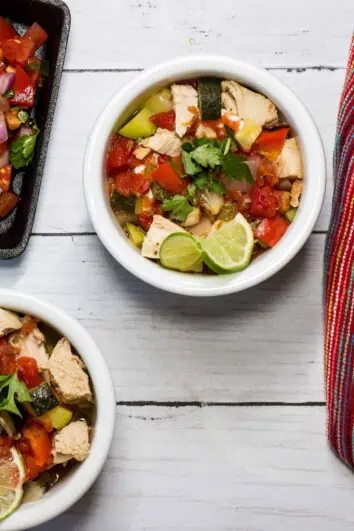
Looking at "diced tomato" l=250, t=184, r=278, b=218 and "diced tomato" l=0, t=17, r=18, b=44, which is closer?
"diced tomato" l=250, t=184, r=278, b=218

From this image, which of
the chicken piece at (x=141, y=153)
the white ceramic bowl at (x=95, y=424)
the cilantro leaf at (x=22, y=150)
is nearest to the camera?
the white ceramic bowl at (x=95, y=424)

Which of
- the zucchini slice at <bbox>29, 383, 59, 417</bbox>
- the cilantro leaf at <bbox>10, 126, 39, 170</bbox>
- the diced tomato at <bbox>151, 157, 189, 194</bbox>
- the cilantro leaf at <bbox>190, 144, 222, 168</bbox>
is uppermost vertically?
the cilantro leaf at <bbox>190, 144, 222, 168</bbox>

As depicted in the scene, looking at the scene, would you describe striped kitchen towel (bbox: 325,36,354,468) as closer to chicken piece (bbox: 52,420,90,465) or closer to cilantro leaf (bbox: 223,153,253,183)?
cilantro leaf (bbox: 223,153,253,183)

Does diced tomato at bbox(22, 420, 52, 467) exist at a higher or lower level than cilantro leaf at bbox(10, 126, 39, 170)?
lower

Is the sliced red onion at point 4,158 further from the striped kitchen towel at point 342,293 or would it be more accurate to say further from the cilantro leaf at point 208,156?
the striped kitchen towel at point 342,293

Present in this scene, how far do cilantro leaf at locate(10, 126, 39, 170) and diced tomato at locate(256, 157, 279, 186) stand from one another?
1.53 ft

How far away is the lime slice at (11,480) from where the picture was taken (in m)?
1.51

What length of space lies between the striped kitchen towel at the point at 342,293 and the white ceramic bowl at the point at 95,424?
0.47 meters

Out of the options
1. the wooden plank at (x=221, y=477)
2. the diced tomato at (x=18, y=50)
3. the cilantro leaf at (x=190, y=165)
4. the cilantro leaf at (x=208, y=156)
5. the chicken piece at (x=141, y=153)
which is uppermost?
the diced tomato at (x=18, y=50)

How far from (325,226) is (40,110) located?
631mm

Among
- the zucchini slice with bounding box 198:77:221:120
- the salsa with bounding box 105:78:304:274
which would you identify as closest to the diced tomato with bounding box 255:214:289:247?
the salsa with bounding box 105:78:304:274

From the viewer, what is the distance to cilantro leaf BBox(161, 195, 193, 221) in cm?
158

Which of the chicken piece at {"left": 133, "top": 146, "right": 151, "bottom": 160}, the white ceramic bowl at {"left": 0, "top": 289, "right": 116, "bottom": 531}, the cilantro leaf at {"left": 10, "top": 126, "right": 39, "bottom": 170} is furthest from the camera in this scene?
the cilantro leaf at {"left": 10, "top": 126, "right": 39, "bottom": 170}

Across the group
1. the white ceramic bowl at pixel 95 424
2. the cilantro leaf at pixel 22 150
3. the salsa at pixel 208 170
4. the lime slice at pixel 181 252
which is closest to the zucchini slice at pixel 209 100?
the salsa at pixel 208 170
